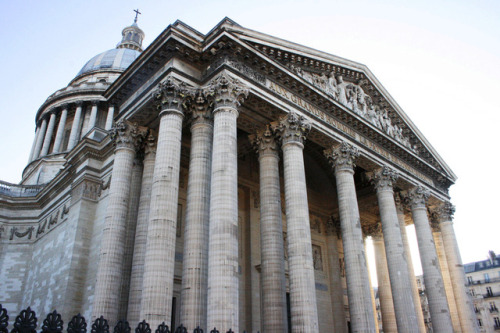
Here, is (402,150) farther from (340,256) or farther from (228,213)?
(228,213)

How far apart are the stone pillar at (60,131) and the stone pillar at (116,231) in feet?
82.3

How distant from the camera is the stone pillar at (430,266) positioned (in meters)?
22.5

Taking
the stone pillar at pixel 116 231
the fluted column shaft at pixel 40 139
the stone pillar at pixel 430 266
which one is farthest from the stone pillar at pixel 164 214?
the fluted column shaft at pixel 40 139

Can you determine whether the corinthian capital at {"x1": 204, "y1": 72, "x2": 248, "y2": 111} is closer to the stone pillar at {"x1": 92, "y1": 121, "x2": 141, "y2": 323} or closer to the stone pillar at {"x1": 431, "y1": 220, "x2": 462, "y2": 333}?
the stone pillar at {"x1": 92, "y1": 121, "x2": 141, "y2": 323}

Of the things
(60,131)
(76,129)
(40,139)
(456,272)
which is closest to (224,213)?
(456,272)

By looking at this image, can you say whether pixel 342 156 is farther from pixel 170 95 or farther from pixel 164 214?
pixel 164 214

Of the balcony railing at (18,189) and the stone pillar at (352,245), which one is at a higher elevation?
the balcony railing at (18,189)

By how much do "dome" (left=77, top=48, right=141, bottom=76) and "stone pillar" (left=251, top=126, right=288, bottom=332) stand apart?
119 feet

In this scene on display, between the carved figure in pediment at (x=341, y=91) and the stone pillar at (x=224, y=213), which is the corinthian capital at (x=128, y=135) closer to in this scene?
the stone pillar at (x=224, y=213)

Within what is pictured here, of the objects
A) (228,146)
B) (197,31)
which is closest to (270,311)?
(228,146)

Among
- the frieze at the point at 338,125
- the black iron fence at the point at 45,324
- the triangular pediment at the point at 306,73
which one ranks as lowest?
the black iron fence at the point at 45,324

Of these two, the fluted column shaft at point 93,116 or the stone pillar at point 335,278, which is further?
the fluted column shaft at point 93,116

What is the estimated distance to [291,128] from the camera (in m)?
18.1

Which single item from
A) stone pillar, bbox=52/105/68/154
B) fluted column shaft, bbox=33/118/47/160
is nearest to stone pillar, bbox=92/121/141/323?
stone pillar, bbox=52/105/68/154
